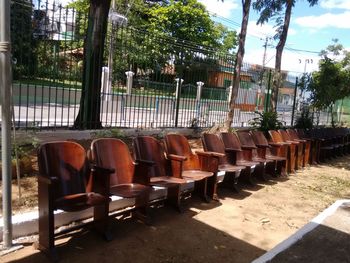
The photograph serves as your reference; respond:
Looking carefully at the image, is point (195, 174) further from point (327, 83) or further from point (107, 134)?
point (327, 83)

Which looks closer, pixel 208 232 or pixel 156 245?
pixel 156 245

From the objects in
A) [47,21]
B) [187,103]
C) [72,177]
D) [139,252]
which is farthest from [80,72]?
[139,252]

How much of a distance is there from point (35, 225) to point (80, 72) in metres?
4.65

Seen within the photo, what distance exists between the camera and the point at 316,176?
8820 mm

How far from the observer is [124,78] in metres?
9.67

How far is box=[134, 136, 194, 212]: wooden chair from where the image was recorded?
5.10 meters

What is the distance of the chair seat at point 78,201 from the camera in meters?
3.72

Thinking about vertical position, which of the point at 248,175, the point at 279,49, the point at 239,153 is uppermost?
the point at 279,49

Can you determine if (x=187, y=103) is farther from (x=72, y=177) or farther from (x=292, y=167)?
(x=72, y=177)

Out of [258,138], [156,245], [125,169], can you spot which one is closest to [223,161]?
[258,138]

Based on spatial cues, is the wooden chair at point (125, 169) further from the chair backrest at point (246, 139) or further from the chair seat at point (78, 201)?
the chair backrest at point (246, 139)

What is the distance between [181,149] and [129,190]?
1660 mm

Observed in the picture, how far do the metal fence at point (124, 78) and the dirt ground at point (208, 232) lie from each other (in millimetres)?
2607

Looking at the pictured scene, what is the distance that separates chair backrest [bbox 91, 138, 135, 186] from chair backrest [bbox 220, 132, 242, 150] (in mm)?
2546
